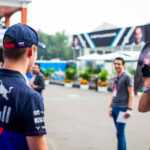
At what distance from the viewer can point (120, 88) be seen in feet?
14.9

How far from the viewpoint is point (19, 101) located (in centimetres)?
140

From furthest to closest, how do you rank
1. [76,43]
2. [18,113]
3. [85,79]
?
[76,43] → [85,79] → [18,113]

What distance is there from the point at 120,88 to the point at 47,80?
21.3 m

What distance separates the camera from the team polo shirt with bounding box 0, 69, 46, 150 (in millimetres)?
1382

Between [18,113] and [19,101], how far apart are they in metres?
0.06

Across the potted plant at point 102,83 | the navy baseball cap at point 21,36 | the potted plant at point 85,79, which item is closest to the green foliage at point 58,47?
the potted plant at point 85,79

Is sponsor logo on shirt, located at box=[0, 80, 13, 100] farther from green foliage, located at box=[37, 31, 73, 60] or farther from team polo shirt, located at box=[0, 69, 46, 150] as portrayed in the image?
green foliage, located at box=[37, 31, 73, 60]

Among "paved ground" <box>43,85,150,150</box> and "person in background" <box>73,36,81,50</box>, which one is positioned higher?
"person in background" <box>73,36,81,50</box>

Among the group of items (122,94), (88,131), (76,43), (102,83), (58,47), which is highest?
(58,47)

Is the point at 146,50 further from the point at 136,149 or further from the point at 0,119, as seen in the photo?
the point at 136,149

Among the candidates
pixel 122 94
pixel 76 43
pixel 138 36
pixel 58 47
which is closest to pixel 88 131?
pixel 122 94

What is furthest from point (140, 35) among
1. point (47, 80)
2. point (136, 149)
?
point (136, 149)

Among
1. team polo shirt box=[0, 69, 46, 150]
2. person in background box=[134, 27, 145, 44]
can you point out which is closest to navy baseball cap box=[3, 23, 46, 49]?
team polo shirt box=[0, 69, 46, 150]

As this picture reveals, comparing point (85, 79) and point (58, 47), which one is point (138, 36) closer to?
point (85, 79)
